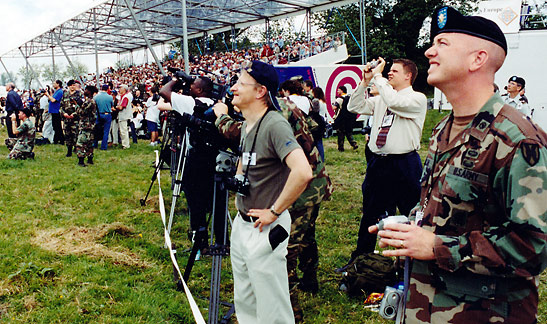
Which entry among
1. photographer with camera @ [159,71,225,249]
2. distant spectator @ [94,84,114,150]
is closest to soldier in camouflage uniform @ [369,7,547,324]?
photographer with camera @ [159,71,225,249]

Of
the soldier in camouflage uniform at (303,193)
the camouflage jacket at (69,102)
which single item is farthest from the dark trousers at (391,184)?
the camouflage jacket at (69,102)

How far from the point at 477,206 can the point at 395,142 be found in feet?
8.34

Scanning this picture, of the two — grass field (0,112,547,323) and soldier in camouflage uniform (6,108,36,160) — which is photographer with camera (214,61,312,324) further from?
soldier in camouflage uniform (6,108,36,160)

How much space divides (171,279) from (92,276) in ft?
2.77

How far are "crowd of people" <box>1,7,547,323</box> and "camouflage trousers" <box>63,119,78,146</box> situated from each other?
7.85 meters

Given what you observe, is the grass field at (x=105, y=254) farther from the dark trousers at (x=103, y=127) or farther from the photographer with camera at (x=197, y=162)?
the dark trousers at (x=103, y=127)

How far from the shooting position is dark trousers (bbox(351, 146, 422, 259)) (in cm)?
392

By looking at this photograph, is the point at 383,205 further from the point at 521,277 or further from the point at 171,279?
the point at 521,277

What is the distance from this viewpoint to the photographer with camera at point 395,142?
12.3 ft

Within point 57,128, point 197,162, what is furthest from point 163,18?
point 197,162

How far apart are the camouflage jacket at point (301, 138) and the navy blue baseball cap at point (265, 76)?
1.46 feet

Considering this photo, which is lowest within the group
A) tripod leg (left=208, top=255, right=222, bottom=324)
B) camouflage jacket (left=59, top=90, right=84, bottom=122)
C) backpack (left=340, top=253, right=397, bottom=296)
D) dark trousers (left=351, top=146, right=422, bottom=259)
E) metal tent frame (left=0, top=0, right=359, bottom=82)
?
backpack (left=340, top=253, right=397, bottom=296)

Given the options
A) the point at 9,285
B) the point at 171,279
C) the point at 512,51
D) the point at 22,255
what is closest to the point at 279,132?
the point at 171,279

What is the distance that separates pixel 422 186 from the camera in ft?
5.78
